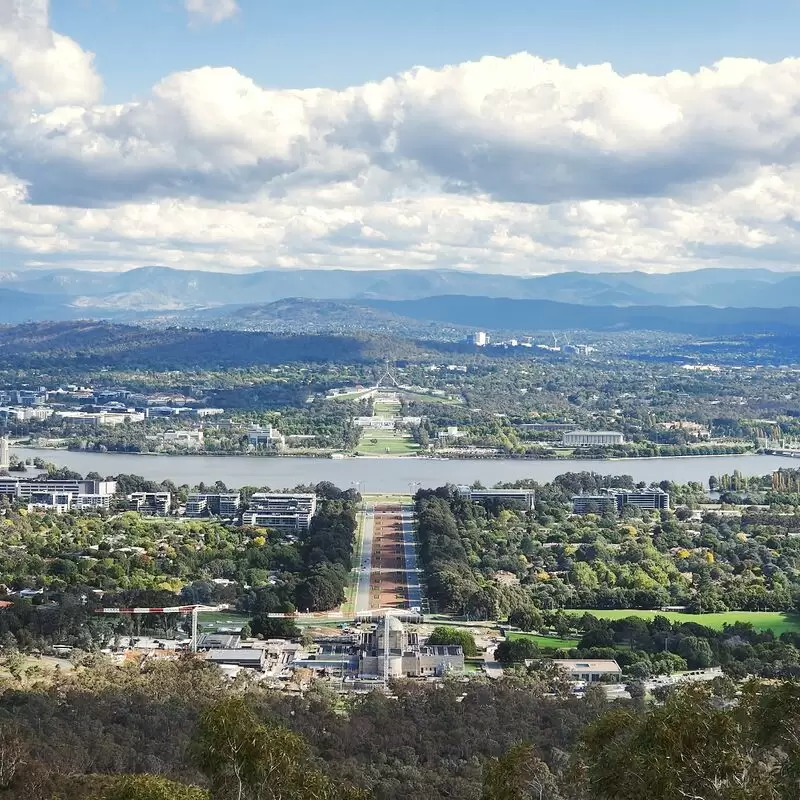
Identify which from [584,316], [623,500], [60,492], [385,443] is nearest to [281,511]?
[60,492]

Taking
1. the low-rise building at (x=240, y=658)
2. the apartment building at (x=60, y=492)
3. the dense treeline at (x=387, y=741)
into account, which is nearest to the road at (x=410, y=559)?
the low-rise building at (x=240, y=658)

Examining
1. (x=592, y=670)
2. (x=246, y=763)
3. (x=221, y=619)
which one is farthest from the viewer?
(x=221, y=619)

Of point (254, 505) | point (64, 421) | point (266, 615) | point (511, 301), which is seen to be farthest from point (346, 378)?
point (511, 301)

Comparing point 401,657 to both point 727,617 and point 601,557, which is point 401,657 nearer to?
point 727,617

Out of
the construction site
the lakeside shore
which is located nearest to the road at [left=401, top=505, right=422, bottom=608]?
the construction site

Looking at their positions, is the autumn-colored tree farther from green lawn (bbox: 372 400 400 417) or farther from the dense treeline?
green lawn (bbox: 372 400 400 417)

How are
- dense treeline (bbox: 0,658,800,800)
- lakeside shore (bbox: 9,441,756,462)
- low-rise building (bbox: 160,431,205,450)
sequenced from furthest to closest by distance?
low-rise building (bbox: 160,431,205,450) → lakeside shore (bbox: 9,441,756,462) → dense treeline (bbox: 0,658,800,800)
